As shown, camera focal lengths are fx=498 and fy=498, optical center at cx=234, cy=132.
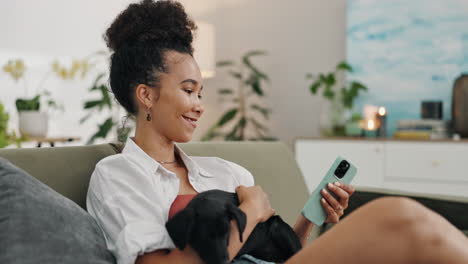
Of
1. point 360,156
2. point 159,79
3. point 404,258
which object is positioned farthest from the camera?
point 360,156

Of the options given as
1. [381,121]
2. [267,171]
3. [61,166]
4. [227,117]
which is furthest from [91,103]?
[61,166]

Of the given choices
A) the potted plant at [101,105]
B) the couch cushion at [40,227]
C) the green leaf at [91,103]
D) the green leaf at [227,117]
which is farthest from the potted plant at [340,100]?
the couch cushion at [40,227]

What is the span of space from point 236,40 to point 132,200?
385 centimetres

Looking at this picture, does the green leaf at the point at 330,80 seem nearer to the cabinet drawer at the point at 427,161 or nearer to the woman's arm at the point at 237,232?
the cabinet drawer at the point at 427,161

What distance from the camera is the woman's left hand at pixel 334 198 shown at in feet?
4.10

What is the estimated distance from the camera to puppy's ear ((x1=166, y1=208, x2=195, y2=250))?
987mm

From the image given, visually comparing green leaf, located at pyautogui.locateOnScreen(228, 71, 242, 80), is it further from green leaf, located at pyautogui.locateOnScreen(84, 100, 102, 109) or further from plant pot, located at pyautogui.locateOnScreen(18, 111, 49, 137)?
plant pot, located at pyautogui.locateOnScreen(18, 111, 49, 137)

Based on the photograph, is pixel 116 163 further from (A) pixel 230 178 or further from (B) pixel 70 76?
(B) pixel 70 76

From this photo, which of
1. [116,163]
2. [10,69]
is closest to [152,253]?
[116,163]

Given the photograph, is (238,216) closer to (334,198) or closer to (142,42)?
(334,198)

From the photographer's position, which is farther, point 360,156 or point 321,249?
point 360,156

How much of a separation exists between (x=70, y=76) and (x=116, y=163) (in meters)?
2.50

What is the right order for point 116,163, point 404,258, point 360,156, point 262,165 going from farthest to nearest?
point 360,156 → point 262,165 → point 116,163 → point 404,258

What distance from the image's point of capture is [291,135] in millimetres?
4477
